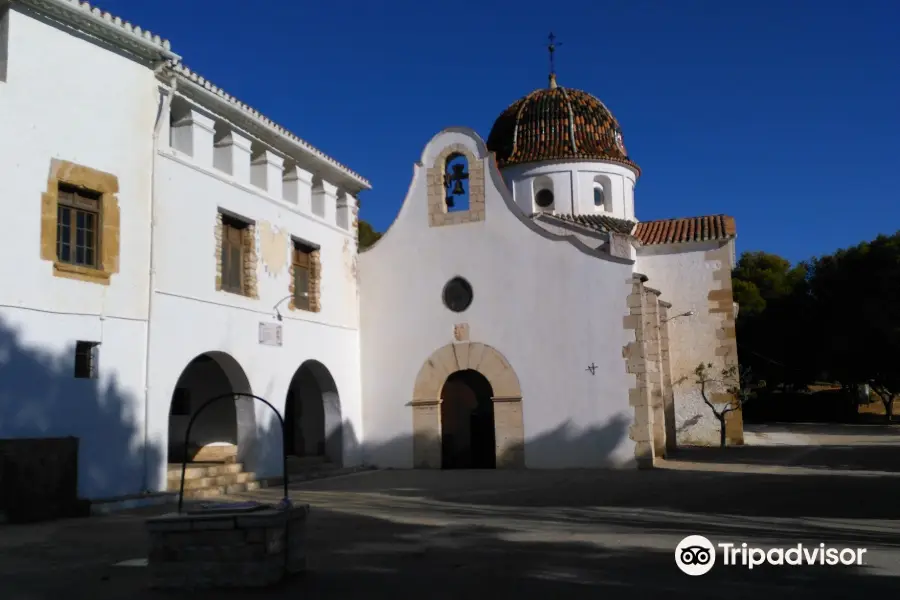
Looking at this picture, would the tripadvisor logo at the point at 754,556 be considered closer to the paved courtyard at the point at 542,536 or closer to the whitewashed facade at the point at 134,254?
the paved courtyard at the point at 542,536

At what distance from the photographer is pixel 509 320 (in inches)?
643

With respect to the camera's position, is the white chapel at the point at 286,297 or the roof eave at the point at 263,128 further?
the roof eave at the point at 263,128

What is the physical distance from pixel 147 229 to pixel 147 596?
7.18m

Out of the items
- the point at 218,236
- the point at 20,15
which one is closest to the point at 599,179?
the point at 218,236

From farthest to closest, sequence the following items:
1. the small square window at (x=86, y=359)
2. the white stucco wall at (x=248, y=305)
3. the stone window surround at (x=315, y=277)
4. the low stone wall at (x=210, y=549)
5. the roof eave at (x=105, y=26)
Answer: the stone window surround at (x=315, y=277), the white stucco wall at (x=248, y=305), the small square window at (x=86, y=359), the roof eave at (x=105, y=26), the low stone wall at (x=210, y=549)

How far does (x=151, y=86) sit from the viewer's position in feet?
39.4

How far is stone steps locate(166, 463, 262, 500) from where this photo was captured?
1205 cm

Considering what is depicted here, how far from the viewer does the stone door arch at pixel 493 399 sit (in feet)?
53.0

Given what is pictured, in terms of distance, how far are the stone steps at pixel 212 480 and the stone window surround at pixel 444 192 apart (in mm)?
6506

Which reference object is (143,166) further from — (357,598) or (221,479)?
(357,598)

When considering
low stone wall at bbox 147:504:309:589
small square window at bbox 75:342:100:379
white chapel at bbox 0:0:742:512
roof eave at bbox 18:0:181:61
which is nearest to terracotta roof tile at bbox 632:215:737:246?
white chapel at bbox 0:0:742:512

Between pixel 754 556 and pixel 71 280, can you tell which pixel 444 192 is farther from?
pixel 754 556

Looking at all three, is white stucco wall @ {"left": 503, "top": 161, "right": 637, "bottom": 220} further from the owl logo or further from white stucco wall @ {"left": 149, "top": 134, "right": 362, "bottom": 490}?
white stucco wall @ {"left": 149, "top": 134, "right": 362, "bottom": 490}

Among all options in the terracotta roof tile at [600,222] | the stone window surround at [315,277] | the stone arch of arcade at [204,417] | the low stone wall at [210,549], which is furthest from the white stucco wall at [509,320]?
the low stone wall at [210,549]
